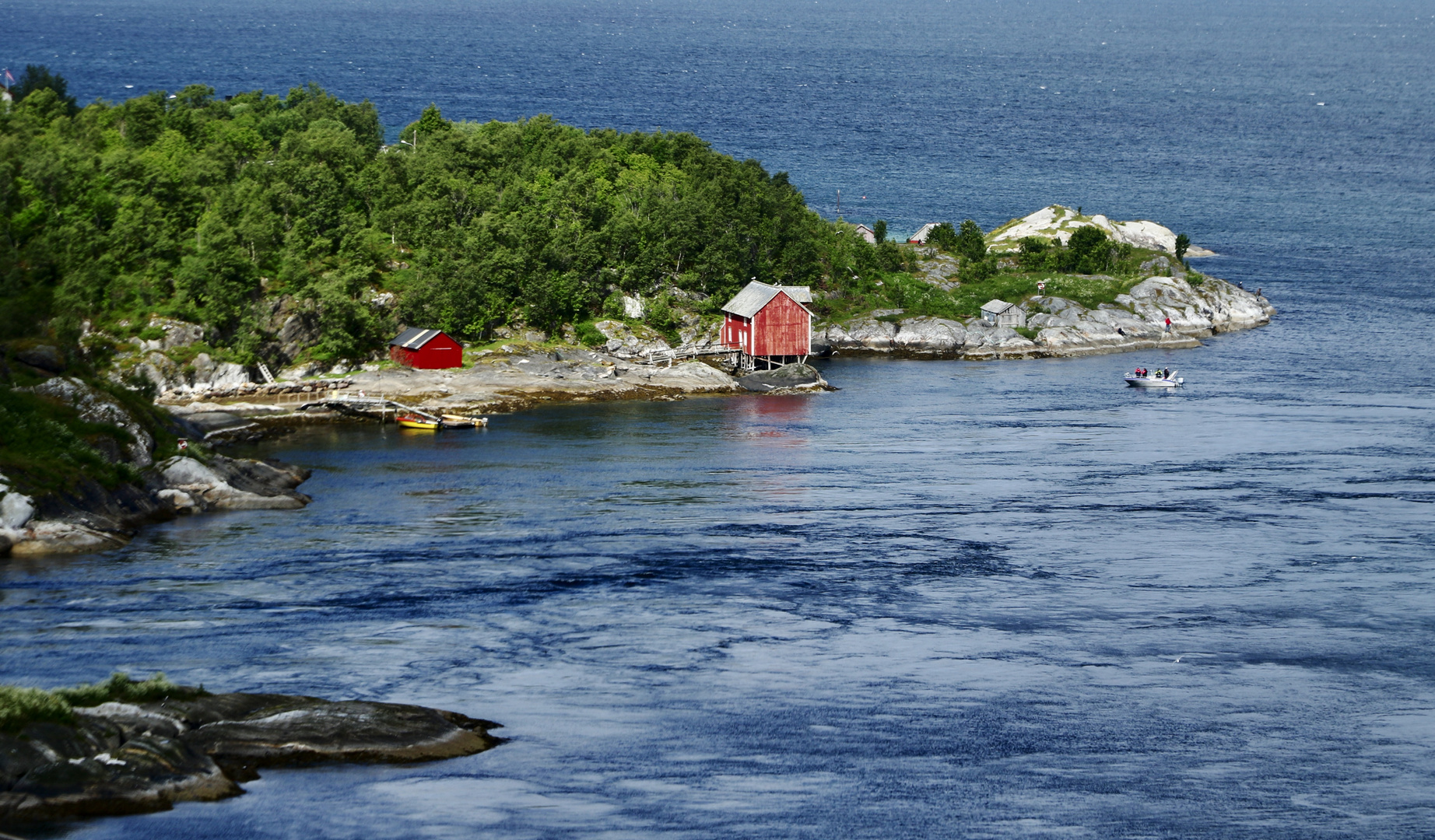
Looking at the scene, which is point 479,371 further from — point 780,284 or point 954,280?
point 954,280

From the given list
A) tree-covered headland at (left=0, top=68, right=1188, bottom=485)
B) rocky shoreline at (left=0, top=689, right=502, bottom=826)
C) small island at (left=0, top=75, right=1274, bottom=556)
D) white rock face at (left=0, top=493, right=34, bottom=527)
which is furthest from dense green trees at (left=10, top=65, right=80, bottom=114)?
rocky shoreline at (left=0, top=689, right=502, bottom=826)

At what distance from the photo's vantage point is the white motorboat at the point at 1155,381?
95.8 meters

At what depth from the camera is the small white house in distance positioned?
108m

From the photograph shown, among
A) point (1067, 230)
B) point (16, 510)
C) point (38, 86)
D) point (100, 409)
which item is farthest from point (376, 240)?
point (1067, 230)

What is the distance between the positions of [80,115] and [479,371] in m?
41.7

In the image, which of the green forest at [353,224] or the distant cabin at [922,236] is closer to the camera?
the green forest at [353,224]

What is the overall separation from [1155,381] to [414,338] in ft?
160

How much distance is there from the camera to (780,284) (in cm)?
10662

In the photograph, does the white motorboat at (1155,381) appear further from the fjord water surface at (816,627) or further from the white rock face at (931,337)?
the fjord water surface at (816,627)

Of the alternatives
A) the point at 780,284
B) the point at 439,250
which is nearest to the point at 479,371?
the point at 439,250

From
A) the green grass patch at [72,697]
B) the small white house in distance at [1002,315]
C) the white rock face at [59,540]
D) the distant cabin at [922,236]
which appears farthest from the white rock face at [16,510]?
the distant cabin at [922,236]

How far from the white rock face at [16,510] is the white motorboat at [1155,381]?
68040 millimetres

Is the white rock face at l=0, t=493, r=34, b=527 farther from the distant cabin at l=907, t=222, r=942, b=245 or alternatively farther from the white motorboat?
the distant cabin at l=907, t=222, r=942, b=245

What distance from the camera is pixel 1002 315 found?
109 meters
